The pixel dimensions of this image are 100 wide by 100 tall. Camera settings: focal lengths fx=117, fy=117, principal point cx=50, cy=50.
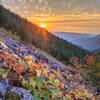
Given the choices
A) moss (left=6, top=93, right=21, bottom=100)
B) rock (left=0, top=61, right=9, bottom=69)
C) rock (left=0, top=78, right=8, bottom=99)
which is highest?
rock (left=0, top=61, right=9, bottom=69)

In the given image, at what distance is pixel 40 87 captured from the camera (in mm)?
2785

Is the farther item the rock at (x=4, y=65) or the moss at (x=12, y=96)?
the rock at (x=4, y=65)

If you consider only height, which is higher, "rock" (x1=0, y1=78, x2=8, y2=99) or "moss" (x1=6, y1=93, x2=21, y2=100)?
"rock" (x1=0, y1=78, x2=8, y2=99)

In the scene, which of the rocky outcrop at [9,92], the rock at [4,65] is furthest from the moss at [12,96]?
the rock at [4,65]

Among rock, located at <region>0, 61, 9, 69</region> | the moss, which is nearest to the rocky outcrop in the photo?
the moss

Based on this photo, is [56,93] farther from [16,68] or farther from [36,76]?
[16,68]

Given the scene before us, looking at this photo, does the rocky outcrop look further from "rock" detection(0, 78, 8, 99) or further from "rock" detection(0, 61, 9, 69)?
"rock" detection(0, 61, 9, 69)

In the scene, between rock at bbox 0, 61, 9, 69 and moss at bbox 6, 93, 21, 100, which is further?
rock at bbox 0, 61, 9, 69

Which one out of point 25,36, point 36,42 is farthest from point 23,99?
point 36,42

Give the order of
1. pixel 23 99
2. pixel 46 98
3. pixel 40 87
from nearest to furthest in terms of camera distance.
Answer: pixel 23 99
pixel 46 98
pixel 40 87

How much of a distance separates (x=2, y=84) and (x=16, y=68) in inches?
27.6

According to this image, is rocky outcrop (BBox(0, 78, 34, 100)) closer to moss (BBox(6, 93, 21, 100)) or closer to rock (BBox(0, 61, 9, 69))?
moss (BBox(6, 93, 21, 100))

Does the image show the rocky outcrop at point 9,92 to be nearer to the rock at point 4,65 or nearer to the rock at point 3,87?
the rock at point 3,87

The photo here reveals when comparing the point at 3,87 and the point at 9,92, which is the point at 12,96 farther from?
the point at 3,87
